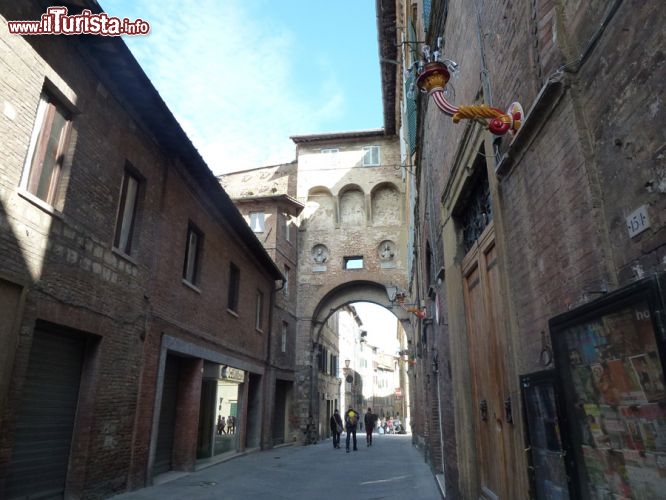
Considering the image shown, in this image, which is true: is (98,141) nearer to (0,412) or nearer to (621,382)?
(0,412)

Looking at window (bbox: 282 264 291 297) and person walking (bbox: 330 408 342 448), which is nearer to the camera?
person walking (bbox: 330 408 342 448)

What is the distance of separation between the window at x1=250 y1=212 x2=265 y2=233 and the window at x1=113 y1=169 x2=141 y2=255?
11948 millimetres

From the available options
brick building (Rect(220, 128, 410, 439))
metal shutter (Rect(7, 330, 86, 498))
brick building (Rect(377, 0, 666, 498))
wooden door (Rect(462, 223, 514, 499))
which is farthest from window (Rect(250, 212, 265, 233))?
brick building (Rect(377, 0, 666, 498))

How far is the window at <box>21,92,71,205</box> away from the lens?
5918 millimetres

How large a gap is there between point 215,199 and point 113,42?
5449 mm

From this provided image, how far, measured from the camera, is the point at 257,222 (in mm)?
20812

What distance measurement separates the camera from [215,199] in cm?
1184

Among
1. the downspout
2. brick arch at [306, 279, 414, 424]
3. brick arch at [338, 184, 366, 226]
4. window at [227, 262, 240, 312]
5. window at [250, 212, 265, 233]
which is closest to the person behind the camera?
window at [227, 262, 240, 312]

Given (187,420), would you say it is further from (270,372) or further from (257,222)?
(257,222)

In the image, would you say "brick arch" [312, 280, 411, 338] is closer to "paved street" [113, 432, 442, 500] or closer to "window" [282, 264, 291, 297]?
"window" [282, 264, 291, 297]

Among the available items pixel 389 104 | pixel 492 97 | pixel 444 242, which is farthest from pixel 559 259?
pixel 389 104

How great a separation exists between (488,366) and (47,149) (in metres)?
5.94

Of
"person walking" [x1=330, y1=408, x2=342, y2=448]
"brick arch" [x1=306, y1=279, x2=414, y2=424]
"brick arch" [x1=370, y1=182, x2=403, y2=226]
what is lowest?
"person walking" [x1=330, y1=408, x2=342, y2=448]

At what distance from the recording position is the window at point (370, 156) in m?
23.8
